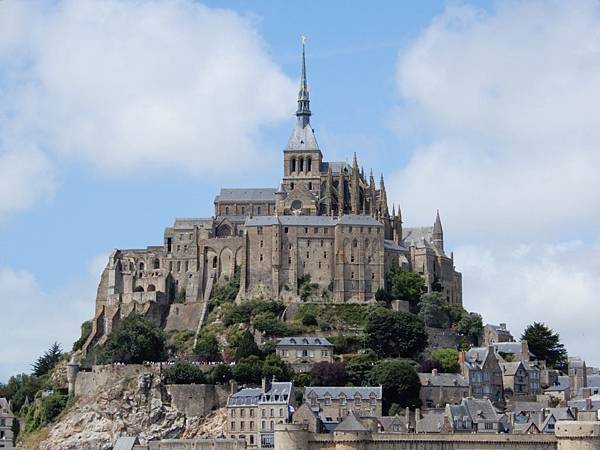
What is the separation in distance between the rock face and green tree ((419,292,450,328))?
731 inches

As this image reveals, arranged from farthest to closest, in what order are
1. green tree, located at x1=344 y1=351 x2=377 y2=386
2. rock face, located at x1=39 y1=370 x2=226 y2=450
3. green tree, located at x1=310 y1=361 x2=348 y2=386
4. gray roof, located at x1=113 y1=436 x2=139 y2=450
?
green tree, located at x1=344 y1=351 x2=377 y2=386 < green tree, located at x1=310 y1=361 x2=348 y2=386 < rock face, located at x1=39 y1=370 x2=226 y2=450 < gray roof, located at x1=113 y1=436 x2=139 y2=450

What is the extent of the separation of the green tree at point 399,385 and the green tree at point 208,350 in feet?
38.4

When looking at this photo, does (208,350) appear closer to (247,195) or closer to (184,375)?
(184,375)

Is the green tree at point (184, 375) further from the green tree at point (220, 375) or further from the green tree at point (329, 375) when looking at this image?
the green tree at point (329, 375)

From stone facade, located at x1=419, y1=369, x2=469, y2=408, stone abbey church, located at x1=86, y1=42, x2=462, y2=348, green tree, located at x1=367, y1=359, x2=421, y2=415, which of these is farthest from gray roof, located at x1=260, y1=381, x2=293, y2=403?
stone abbey church, located at x1=86, y1=42, x2=462, y2=348

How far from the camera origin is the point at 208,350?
88875 mm

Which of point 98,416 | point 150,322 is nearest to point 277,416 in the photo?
point 98,416

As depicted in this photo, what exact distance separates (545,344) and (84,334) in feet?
103

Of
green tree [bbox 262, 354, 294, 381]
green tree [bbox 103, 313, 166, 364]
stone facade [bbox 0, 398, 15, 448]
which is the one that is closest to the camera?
green tree [bbox 262, 354, 294, 381]

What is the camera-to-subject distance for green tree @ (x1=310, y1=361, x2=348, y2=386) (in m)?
83.2

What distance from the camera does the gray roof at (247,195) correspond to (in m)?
104

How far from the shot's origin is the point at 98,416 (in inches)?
3201

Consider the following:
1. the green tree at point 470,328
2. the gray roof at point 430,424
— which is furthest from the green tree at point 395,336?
the gray roof at point 430,424

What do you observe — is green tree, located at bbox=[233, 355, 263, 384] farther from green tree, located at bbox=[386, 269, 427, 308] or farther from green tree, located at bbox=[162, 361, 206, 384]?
green tree, located at bbox=[386, 269, 427, 308]
